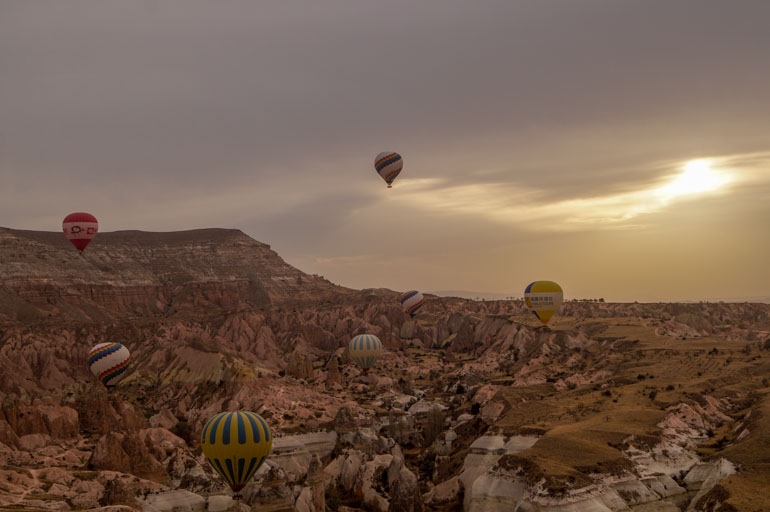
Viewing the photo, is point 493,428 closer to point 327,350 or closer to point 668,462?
point 668,462

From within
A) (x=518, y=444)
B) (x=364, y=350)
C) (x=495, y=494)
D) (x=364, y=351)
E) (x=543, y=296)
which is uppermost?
(x=543, y=296)

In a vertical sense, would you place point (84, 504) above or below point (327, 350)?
below

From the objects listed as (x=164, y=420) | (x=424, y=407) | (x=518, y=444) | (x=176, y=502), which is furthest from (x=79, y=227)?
(x=518, y=444)

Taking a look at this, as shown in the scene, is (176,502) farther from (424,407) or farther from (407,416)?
(424,407)

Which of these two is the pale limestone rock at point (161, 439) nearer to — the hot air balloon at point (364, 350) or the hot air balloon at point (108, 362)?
the hot air balloon at point (108, 362)

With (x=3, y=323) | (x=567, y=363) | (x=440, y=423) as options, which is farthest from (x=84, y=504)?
(x=3, y=323)

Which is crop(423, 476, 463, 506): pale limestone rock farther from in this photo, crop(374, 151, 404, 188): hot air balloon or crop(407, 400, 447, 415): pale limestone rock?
crop(374, 151, 404, 188): hot air balloon

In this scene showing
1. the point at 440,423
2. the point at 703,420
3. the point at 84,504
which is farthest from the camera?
the point at 440,423

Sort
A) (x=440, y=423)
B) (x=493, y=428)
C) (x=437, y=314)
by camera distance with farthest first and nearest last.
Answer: (x=437, y=314) < (x=440, y=423) < (x=493, y=428)
